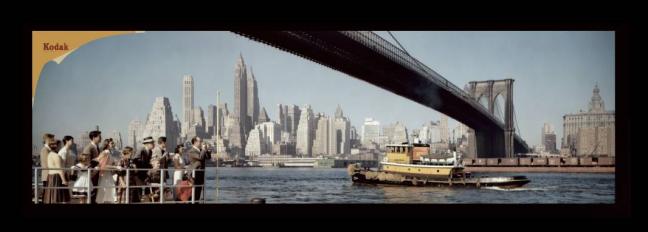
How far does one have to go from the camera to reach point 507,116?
43.4 feet

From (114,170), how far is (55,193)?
477mm

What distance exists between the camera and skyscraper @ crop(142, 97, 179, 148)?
7.06 metres

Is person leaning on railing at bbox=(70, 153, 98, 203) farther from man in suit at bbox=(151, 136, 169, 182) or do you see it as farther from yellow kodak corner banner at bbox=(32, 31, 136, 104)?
yellow kodak corner banner at bbox=(32, 31, 136, 104)

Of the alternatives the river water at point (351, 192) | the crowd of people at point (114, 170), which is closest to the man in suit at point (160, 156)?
the crowd of people at point (114, 170)

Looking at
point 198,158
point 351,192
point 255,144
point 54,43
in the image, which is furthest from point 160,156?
point 351,192

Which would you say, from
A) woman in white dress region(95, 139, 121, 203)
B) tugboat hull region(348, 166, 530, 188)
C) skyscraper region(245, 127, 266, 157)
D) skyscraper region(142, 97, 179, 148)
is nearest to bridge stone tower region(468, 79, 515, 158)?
tugboat hull region(348, 166, 530, 188)

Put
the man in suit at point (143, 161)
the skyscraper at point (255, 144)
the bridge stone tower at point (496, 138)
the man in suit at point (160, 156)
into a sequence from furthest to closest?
the bridge stone tower at point (496, 138), the skyscraper at point (255, 144), the man in suit at point (160, 156), the man in suit at point (143, 161)

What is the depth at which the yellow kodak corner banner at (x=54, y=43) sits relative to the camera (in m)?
5.97

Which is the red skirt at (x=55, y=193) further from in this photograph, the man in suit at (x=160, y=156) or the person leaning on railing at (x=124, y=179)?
the man in suit at (x=160, y=156)

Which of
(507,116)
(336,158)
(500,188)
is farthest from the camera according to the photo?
(500,188)

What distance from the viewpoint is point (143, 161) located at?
6.15 meters
